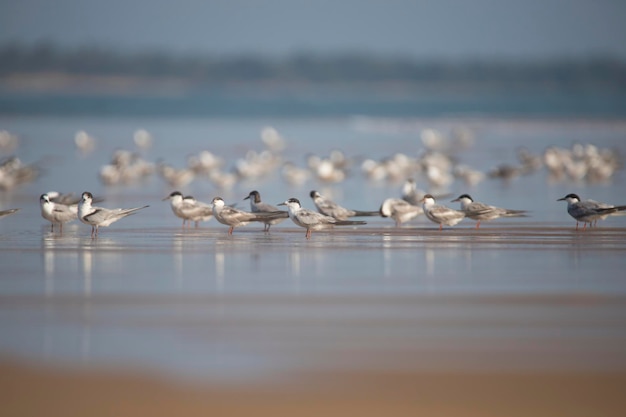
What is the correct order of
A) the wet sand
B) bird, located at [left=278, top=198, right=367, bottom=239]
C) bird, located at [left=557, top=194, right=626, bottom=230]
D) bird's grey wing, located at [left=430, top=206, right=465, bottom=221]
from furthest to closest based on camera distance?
1. bird's grey wing, located at [left=430, top=206, right=465, bottom=221]
2. bird, located at [left=557, top=194, right=626, bottom=230]
3. bird, located at [left=278, top=198, right=367, bottom=239]
4. the wet sand

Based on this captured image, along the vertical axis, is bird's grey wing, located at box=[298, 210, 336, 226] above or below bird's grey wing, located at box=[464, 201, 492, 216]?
below

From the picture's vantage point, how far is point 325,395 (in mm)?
6434

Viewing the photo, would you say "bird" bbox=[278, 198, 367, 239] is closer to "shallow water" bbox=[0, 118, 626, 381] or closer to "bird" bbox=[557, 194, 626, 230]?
"shallow water" bbox=[0, 118, 626, 381]

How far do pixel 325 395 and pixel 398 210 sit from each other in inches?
343

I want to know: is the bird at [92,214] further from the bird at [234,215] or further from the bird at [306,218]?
the bird at [306,218]

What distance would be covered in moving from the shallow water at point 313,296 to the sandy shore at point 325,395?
213 millimetres

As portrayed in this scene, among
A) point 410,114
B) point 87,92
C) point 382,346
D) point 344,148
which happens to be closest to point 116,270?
point 382,346

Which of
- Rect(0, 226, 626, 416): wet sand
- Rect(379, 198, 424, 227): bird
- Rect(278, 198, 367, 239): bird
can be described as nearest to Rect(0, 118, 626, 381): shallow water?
Rect(0, 226, 626, 416): wet sand

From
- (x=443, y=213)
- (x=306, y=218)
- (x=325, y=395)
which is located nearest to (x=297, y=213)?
(x=306, y=218)

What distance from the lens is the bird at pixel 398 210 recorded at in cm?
1493

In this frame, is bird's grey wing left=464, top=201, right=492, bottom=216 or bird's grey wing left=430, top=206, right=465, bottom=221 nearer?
bird's grey wing left=430, top=206, right=465, bottom=221

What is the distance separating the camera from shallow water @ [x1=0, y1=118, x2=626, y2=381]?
721 centimetres

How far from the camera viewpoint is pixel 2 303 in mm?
8828

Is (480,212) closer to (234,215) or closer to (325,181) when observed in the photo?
(234,215)
